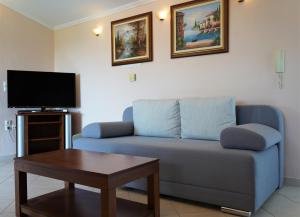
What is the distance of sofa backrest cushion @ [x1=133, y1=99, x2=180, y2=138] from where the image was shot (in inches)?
116

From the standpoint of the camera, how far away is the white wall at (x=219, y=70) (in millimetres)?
2637

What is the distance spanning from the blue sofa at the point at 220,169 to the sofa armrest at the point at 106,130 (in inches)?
9.4

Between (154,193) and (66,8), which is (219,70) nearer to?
(154,193)

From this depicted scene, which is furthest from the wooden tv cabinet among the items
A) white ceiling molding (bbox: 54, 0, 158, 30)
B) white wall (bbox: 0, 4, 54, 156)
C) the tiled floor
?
white ceiling molding (bbox: 54, 0, 158, 30)

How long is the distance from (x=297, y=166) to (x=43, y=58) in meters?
4.08

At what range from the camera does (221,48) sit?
9.81 ft

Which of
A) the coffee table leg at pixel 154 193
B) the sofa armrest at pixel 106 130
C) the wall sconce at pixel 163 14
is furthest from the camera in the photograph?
the wall sconce at pixel 163 14

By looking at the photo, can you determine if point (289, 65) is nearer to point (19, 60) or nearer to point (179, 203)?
point (179, 203)

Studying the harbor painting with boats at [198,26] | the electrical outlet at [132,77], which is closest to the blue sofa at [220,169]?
the harbor painting with boats at [198,26]

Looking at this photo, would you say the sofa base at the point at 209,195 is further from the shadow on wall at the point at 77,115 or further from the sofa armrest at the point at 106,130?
the shadow on wall at the point at 77,115

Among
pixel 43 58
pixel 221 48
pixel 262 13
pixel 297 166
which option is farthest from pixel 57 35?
pixel 297 166

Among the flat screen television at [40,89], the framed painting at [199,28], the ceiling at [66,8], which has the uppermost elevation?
the ceiling at [66,8]

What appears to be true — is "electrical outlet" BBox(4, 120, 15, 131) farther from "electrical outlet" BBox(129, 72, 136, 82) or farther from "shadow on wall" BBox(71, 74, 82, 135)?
"electrical outlet" BBox(129, 72, 136, 82)

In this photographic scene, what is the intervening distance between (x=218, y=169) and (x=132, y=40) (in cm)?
235
